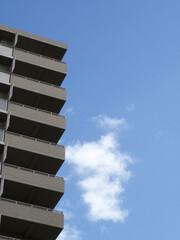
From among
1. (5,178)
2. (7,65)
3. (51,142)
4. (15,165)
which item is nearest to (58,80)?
(7,65)

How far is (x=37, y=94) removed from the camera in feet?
140

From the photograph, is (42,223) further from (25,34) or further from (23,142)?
(25,34)

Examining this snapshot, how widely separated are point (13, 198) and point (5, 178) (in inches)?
104

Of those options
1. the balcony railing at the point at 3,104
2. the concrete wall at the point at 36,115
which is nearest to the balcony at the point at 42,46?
the balcony railing at the point at 3,104

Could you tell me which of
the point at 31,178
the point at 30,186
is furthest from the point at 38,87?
the point at 30,186

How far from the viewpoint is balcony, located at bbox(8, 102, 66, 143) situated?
3972 cm

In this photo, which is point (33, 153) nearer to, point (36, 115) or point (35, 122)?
point (35, 122)

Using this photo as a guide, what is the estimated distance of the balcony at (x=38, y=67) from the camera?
45.1 metres

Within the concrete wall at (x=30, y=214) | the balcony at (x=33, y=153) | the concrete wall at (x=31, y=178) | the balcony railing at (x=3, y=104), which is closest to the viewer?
the concrete wall at (x=30, y=214)

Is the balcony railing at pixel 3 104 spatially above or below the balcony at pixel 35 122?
above

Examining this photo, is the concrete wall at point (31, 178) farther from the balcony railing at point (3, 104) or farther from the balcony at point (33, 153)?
the balcony railing at point (3, 104)

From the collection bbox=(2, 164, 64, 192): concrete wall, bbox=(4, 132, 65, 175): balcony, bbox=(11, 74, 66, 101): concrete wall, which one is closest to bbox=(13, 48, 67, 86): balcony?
bbox=(11, 74, 66, 101): concrete wall

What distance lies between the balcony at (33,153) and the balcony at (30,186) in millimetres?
1598

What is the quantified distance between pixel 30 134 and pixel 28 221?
9593 millimetres
